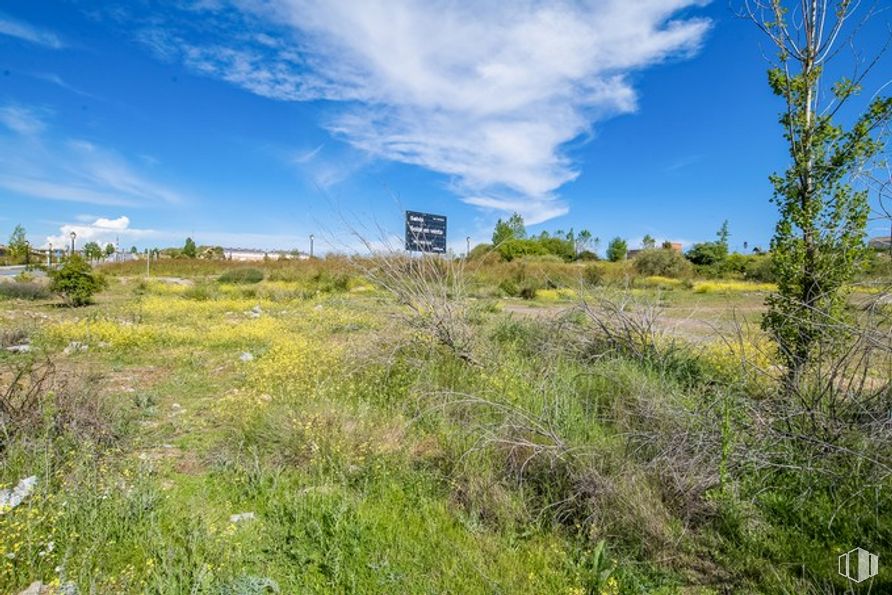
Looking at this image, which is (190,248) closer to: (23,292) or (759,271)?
(23,292)

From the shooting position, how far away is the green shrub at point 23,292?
46.9 feet

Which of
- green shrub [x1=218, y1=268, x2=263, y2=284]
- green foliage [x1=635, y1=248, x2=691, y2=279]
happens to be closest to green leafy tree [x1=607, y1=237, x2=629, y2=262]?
green foliage [x1=635, y1=248, x2=691, y2=279]

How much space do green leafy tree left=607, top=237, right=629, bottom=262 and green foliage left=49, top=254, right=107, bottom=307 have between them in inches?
1873

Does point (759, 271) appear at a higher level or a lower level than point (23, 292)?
higher

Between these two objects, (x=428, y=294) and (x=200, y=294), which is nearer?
(x=428, y=294)

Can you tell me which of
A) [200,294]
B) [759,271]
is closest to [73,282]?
[200,294]

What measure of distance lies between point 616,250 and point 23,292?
50727 mm

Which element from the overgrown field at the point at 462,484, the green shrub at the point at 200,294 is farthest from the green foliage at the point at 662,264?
the overgrown field at the point at 462,484

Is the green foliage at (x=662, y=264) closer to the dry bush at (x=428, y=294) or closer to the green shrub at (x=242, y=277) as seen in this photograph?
the green shrub at (x=242, y=277)

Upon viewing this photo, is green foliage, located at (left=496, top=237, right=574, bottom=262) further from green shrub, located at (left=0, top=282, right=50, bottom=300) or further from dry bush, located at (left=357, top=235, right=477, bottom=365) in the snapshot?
dry bush, located at (left=357, top=235, right=477, bottom=365)

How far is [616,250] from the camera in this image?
168ft

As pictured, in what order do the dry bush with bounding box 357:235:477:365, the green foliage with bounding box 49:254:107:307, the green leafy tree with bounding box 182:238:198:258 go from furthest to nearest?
the green leafy tree with bounding box 182:238:198:258, the green foliage with bounding box 49:254:107:307, the dry bush with bounding box 357:235:477:365

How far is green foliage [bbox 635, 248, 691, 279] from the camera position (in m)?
31.2

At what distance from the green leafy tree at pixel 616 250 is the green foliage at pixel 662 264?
17.4 metres
